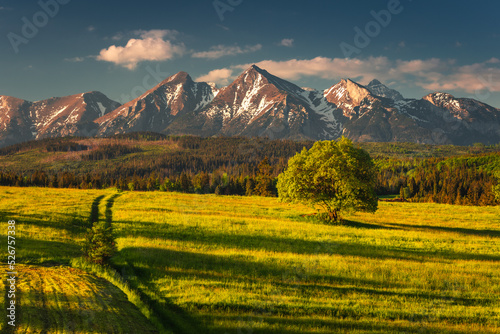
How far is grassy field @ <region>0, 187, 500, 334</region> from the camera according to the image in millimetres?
11977

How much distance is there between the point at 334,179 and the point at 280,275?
2487 cm

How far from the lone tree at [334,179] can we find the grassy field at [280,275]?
5.92 meters

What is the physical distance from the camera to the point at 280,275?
57.9 ft

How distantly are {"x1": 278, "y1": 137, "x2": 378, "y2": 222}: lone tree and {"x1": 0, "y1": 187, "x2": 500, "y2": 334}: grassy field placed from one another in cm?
592

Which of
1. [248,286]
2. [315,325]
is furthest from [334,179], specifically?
[315,325]

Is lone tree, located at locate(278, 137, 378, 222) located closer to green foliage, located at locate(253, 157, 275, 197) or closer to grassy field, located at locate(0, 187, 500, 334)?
grassy field, located at locate(0, 187, 500, 334)

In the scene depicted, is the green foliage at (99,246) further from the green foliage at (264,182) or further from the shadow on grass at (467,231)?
the green foliage at (264,182)

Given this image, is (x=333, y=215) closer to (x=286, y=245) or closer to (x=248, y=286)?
Answer: (x=286, y=245)

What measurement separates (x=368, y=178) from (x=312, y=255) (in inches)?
847

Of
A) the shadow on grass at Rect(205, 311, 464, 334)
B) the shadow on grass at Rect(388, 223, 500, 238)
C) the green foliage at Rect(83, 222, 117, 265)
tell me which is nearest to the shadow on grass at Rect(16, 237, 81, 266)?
the green foliage at Rect(83, 222, 117, 265)

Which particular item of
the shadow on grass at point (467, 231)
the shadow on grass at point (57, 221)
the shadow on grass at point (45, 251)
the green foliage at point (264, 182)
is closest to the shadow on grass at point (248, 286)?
the shadow on grass at point (45, 251)

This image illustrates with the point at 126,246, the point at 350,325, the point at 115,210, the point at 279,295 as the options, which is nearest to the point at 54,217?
the point at 115,210

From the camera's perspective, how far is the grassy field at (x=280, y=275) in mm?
11977

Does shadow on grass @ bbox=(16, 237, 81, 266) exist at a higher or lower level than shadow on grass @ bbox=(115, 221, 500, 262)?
higher
